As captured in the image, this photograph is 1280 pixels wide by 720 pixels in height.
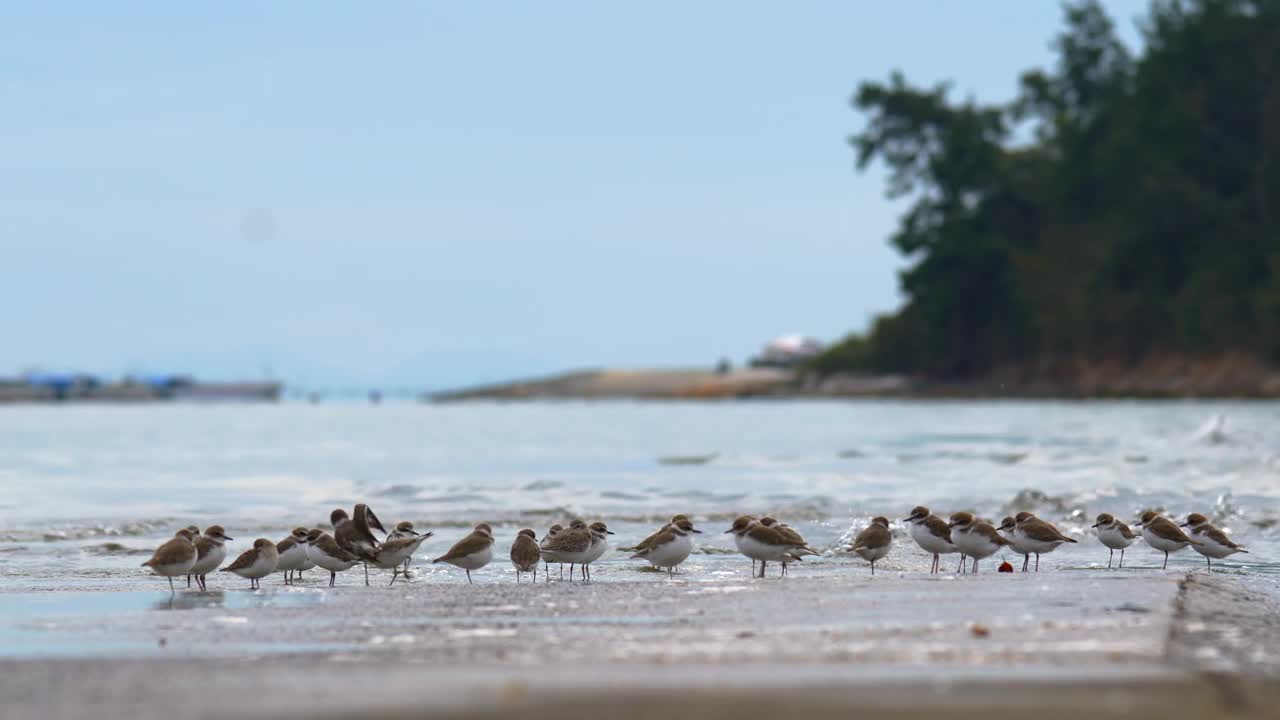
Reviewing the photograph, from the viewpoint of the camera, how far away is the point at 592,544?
565 inches

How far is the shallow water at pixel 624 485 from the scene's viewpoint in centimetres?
1816

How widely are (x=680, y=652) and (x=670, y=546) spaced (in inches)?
217

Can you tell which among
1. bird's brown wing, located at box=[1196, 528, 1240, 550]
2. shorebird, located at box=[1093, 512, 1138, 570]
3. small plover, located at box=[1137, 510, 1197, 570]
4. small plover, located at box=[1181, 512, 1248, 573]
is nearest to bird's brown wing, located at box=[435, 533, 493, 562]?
shorebird, located at box=[1093, 512, 1138, 570]

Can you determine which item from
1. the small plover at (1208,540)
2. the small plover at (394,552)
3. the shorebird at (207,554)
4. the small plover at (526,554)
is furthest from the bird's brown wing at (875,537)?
the shorebird at (207,554)

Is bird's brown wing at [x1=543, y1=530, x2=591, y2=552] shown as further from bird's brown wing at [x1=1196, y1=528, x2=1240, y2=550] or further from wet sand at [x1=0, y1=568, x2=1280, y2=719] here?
bird's brown wing at [x1=1196, y1=528, x2=1240, y2=550]

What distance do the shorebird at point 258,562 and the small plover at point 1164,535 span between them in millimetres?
7805

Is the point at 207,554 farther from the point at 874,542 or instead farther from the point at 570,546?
the point at 874,542

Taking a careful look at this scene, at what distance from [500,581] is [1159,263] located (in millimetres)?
96485

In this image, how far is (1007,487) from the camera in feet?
89.7

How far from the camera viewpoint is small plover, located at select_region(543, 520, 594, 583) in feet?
46.9

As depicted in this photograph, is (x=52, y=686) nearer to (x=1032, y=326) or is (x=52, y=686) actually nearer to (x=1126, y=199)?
(x=1126, y=199)

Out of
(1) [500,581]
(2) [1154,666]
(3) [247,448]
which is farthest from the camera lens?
(3) [247,448]

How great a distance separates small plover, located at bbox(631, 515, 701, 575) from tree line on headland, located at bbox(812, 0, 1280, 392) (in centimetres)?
8730

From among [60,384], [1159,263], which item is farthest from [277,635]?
[60,384]
